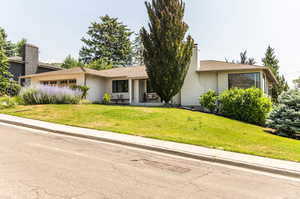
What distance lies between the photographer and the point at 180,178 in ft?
14.7

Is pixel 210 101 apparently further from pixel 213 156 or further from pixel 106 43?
pixel 106 43

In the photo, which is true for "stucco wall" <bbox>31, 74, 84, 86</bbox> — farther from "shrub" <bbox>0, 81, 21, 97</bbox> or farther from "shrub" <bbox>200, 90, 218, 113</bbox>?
"shrub" <bbox>200, 90, 218, 113</bbox>

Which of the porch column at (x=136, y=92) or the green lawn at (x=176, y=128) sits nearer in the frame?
the green lawn at (x=176, y=128)

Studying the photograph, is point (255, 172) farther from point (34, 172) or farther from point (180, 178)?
point (34, 172)

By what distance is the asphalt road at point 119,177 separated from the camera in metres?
3.54

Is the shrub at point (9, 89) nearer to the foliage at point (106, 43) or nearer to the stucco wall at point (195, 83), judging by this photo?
the stucco wall at point (195, 83)

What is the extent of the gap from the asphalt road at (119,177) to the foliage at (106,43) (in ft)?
152

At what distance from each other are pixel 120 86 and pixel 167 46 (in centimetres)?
817

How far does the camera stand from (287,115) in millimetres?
12562

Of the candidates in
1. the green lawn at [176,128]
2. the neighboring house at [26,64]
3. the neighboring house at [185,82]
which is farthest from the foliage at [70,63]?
the green lawn at [176,128]

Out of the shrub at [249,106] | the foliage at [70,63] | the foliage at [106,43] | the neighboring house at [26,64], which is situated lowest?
the shrub at [249,106]

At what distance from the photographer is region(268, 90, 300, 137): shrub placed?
12195 millimetres

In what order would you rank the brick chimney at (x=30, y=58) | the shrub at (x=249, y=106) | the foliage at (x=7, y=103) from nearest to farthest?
the shrub at (x=249, y=106) → the foliage at (x=7, y=103) → the brick chimney at (x=30, y=58)

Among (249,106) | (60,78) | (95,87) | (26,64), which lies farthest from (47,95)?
(26,64)
